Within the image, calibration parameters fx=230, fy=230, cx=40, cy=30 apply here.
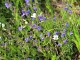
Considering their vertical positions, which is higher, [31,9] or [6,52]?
[31,9]

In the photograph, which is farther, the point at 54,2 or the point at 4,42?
the point at 54,2

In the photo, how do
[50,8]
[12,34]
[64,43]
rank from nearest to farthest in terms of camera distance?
[64,43] < [12,34] < [50,8]

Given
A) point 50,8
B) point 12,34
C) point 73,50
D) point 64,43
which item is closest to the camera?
point 64,43

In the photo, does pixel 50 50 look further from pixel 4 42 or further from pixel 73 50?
pixel 4 42

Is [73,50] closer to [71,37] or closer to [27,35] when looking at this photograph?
[71,37]

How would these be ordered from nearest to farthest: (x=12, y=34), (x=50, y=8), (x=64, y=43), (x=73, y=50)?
(x=64, y=43) → (x=73, y=50) → (x=12, y=34) → (x=50, y=8)

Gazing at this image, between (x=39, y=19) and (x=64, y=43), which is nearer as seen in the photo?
(x=64, y=43)

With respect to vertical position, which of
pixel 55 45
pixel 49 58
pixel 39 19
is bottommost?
pixel 49 58

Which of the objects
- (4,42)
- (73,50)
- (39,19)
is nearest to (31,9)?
(39,19)

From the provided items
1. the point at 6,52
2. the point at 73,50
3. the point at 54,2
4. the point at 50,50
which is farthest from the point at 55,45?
the point at 54,2
